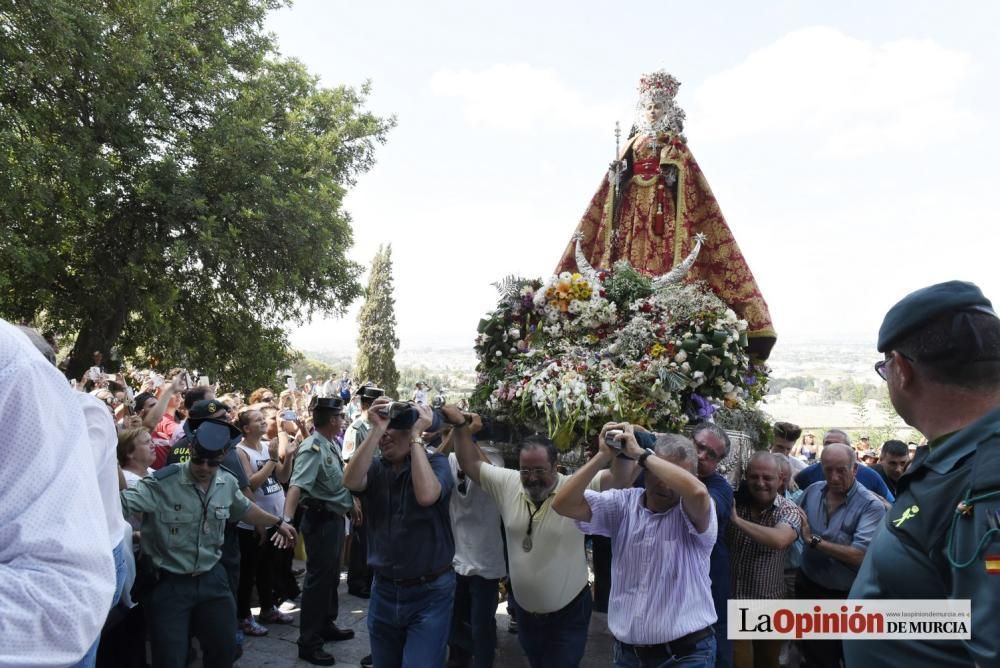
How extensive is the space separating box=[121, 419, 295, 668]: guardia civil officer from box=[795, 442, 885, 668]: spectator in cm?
345

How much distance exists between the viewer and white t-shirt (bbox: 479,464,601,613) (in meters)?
3.80

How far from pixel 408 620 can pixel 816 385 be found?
92.2 feet

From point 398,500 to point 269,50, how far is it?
1572 cm

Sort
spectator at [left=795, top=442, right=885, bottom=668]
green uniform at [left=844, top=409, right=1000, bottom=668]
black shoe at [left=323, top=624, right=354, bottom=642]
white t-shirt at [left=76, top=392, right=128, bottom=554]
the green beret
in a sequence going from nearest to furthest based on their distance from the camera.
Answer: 1. green uniform at [left=844, top=409, right=1000, bottom=668]
2. the green beret
3. white t-shirt at [left=76, top=392, right=128, bottom=554]
4. spectator at [left=795, top=442, right=885, bottom=668]
5. black shoe at [left=323, top=624, right=354, bottom=642]

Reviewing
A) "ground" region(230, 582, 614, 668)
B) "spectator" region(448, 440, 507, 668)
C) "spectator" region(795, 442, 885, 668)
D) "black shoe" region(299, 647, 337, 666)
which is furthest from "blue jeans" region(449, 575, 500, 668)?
"spectator" region(795, 442, 885, 668)

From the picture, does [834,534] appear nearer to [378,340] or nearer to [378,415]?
[378,415]

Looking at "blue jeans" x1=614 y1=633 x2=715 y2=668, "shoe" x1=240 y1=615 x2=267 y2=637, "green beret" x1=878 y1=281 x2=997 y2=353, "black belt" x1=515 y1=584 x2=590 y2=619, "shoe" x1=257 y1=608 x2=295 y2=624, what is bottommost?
"shoe" x1=257 y1=608 x2=295 y2=624

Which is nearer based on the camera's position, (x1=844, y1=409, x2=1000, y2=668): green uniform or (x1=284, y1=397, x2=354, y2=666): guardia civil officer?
(x1=844, y1=409, x2=1000, y2=668): green uniform

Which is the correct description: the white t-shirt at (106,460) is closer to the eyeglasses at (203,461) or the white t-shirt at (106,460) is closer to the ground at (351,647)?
the eyeglasses at (203,461)

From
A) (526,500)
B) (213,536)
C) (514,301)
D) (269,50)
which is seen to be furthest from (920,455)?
(269,50)

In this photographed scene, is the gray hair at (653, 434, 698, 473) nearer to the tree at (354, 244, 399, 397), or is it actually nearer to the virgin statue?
the virgin statue

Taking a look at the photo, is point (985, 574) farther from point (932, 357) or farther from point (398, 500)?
point (398, 500)

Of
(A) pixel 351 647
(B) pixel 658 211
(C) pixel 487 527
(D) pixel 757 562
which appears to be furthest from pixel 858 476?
(A) pixel 351 647

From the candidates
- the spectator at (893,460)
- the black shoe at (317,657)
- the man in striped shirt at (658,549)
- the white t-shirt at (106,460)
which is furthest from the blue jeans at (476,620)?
the spectator at (893,460)
